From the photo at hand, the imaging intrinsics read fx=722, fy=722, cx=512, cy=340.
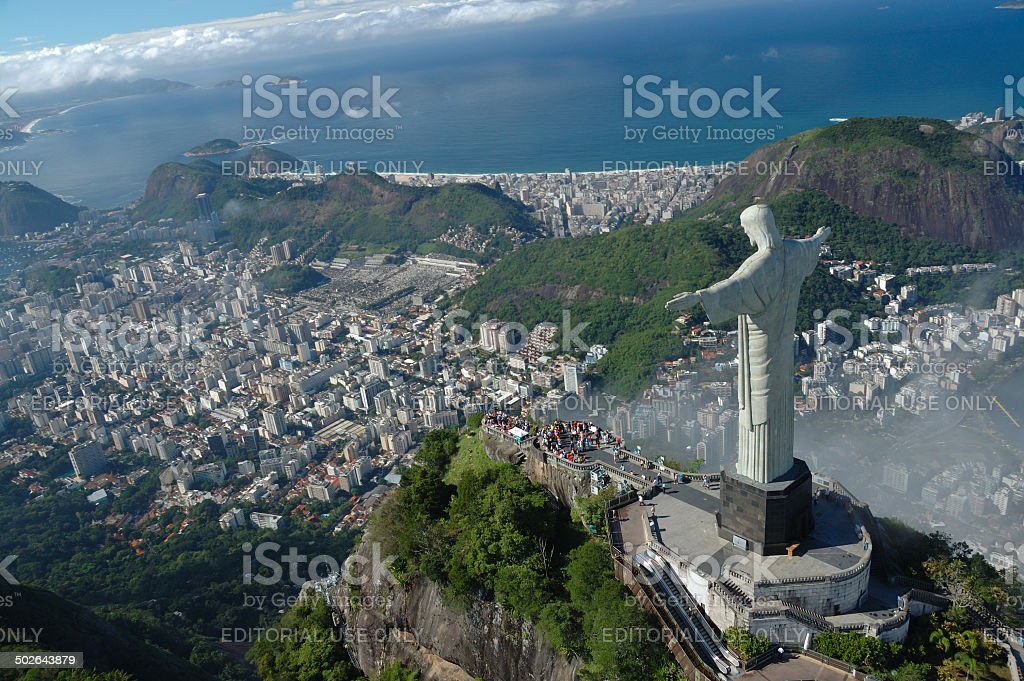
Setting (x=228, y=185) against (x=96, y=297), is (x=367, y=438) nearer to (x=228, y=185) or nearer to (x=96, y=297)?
(x=96, y=297)

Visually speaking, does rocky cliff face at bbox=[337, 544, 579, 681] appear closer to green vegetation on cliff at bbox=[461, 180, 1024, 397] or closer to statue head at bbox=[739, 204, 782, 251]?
statue head at bbox=[739, 204, 782, 251]

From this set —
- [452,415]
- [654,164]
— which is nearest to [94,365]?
[452,415]

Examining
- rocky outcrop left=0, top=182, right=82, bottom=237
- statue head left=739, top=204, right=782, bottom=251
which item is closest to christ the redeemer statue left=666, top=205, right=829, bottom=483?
statue head left=739, top=204, right=782, bottom=251

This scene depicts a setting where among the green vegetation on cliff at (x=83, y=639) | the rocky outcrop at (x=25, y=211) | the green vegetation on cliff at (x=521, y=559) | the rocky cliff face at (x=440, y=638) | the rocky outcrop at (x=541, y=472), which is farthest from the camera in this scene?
the rocky outcrop at (x=25, y=211)

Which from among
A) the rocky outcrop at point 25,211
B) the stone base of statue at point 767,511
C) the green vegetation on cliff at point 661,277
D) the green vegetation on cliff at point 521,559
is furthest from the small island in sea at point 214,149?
the stone base of statue at point 767,511

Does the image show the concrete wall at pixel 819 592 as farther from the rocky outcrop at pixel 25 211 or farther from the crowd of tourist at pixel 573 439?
the rocky outcrop at pixel 25 211
